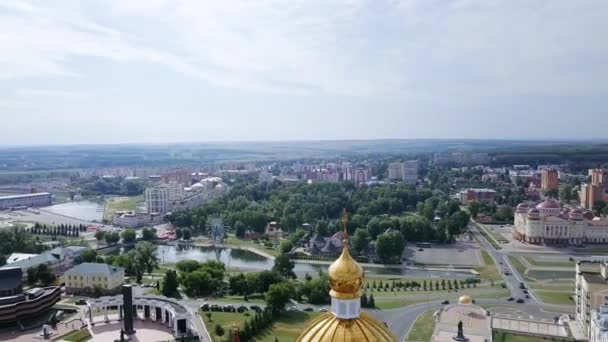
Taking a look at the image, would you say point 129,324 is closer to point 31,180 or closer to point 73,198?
point 73,198

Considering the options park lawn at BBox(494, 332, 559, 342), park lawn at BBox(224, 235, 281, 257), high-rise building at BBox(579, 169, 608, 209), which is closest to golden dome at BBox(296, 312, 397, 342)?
park lawn at BBox(494, 332, 559, 342)

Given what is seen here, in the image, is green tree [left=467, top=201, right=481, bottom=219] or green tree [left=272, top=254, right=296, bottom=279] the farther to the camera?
green tree [left=467, top=201, right=481, bottom=219]

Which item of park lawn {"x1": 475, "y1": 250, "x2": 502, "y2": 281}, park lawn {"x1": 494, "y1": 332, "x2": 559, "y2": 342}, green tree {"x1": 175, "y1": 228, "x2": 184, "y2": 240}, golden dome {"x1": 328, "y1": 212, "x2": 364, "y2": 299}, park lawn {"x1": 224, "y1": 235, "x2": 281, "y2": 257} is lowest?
park lawn {"x1": 224, "y1": 235, "x2": 281, "y2": 257}

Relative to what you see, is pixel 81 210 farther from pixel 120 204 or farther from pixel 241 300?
pixel 241 300

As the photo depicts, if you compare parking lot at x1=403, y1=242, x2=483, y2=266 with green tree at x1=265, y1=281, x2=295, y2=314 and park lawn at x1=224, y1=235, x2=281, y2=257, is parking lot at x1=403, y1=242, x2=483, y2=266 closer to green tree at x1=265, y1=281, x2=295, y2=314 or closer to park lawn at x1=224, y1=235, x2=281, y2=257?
park lawn at x1=224, y1=235, x2=281, y2=257

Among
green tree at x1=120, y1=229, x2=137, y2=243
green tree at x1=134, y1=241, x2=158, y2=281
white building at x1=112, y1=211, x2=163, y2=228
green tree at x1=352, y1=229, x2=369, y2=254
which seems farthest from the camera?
white building at x1=112, y1=211, x2=163, y2=228

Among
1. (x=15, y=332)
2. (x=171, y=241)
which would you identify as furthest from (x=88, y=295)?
Answer: (x=171, y=241)

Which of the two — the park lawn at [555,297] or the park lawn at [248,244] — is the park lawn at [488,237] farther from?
the park lawn at [248,244]
